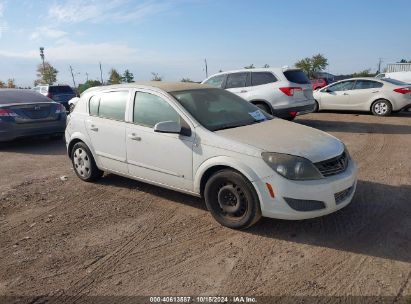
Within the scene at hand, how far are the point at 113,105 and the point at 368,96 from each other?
9.83 metres

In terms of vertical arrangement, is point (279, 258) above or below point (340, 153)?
below

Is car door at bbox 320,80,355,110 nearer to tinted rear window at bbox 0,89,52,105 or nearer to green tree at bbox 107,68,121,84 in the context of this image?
tinted rear window at bbox 0,89,52,105

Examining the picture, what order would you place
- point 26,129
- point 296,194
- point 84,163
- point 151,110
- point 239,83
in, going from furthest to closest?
point 239,83
point 26,129
point 84,163
point 151,110
point 296,194

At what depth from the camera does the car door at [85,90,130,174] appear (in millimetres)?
5012

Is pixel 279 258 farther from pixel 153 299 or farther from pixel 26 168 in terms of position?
pixel 26 168

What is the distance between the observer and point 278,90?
30.7 ft

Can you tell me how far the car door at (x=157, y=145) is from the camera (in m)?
4.26

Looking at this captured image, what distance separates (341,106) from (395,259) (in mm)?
10289

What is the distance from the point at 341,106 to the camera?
1274cm

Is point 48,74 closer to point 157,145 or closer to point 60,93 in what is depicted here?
point 60,93

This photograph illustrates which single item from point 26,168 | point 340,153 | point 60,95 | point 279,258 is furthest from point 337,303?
point 60,95

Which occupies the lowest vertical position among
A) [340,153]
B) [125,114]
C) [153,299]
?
[153,299]

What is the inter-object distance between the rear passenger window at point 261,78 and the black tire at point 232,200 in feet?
20.5

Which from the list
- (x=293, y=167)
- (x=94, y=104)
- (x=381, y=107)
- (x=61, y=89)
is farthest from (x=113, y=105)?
(x=61, y=89)
